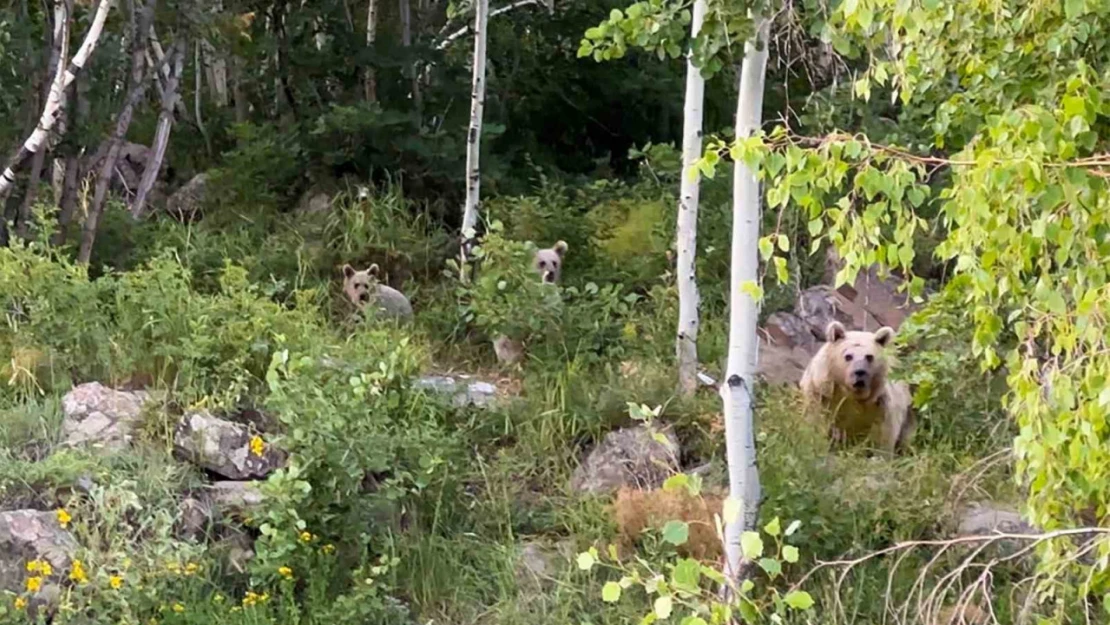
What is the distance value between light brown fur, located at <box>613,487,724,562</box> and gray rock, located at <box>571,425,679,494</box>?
11.2 inches

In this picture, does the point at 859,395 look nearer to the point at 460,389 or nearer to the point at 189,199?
the point at 460,389

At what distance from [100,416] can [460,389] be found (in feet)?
5.91

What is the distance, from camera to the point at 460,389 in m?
6.86

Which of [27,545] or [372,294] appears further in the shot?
[372,294]

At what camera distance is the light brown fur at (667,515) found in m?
5.59

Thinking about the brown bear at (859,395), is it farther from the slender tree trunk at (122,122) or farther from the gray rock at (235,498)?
the slender tree trunk at (122,122)

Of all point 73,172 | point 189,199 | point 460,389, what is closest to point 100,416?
point 460,389

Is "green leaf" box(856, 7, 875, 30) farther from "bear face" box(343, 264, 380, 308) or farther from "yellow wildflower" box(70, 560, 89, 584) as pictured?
"bear face" box(343, 264, 380, 308)

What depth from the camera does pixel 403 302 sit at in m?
8.81

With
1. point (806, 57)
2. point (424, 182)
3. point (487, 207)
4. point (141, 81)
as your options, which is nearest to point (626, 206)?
point (487, 207)

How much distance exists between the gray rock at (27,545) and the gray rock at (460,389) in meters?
1.92

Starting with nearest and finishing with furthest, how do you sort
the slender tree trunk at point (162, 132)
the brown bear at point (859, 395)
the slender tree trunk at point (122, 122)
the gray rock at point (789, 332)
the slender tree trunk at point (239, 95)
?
the brown bear at point (859, 395)
the gray rock at point (789, 332)
the slender tree trunk at point (122, 122)
the slender tree trunk at point (162, 132)
the slender tree trunk at point (239, 95)

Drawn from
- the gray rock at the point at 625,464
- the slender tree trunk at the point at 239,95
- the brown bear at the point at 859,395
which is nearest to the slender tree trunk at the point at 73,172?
the slender tree trunk at the point at 239,95

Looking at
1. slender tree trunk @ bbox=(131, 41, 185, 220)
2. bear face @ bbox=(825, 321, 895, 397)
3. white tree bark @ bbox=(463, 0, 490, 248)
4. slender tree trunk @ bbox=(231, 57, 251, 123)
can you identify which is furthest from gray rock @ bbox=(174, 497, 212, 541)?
slender tree trunk @ bbox=(231, 57, 251, 123)
